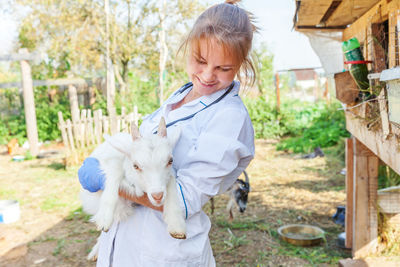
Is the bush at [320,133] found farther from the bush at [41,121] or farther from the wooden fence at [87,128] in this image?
the bush at [41,121]

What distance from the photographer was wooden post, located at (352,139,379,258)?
357cm

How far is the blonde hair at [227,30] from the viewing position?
1.53 meters

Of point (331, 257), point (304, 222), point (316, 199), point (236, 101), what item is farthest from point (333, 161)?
point (236, 101)

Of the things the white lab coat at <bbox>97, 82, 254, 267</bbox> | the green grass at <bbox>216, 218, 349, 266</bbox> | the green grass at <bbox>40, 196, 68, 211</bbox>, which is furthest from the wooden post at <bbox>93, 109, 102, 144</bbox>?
the white lab coat at <bbox>97, 82, 254, 267</bbox>

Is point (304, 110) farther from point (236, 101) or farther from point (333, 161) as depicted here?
point (236, 101)

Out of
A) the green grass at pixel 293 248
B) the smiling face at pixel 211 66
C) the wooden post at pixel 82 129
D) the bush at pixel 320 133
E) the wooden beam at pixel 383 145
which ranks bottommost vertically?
the green grass at pixel 293 248

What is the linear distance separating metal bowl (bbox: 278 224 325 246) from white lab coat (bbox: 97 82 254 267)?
2777 millimetres

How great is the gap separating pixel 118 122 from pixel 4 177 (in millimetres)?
2874

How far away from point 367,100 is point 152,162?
1635 millimetres

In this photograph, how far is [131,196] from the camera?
5.34 feet

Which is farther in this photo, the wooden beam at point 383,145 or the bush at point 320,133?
the bush at point 320,133

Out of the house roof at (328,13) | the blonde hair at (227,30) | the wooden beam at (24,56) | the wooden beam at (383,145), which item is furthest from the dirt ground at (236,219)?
the wooden beam at (24,56)

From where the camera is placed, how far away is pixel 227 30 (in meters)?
1.52

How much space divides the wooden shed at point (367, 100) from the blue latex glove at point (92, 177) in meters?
1.49
